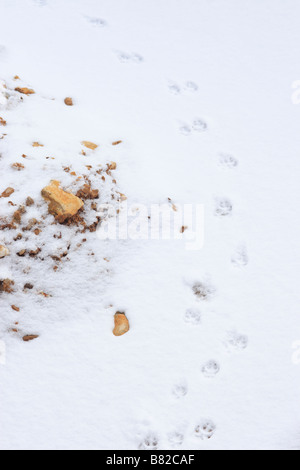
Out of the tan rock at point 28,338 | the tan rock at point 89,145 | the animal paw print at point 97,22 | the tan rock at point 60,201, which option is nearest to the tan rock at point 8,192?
the tan rock at point 60,201

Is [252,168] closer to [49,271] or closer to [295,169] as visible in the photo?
[295,169]

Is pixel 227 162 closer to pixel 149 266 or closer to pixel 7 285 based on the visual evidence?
pixel 149 266

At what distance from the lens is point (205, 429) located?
1.87m

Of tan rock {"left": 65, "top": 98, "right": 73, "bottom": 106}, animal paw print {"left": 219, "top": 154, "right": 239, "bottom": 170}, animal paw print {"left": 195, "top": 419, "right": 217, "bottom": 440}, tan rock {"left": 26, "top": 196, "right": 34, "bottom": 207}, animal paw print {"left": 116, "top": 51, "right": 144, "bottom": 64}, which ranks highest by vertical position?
animal paw print {"left": 116, "top": 51, "right": 144, "bottom": 64}

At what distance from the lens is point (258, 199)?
2.58 m

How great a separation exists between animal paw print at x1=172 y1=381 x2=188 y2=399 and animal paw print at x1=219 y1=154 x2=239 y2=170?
5.13 ft

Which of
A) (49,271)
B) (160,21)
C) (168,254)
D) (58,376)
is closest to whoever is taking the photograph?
(58,376)

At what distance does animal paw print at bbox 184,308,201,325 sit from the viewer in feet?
6.84

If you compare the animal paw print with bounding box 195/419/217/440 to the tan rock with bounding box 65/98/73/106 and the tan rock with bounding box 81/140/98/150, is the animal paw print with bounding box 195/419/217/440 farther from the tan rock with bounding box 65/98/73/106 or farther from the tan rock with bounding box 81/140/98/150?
the tan rock with bounding box 65/98/73/106

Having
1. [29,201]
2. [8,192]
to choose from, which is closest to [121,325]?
[29,201]

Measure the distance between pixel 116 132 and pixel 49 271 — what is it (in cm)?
119

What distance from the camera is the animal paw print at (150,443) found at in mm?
1817

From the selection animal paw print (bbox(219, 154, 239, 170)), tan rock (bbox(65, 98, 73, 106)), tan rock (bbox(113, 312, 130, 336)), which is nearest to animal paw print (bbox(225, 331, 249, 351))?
tan rock (bbox(113, 312, 130, 336))

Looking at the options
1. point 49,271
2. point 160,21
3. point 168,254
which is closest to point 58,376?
point 49,271
